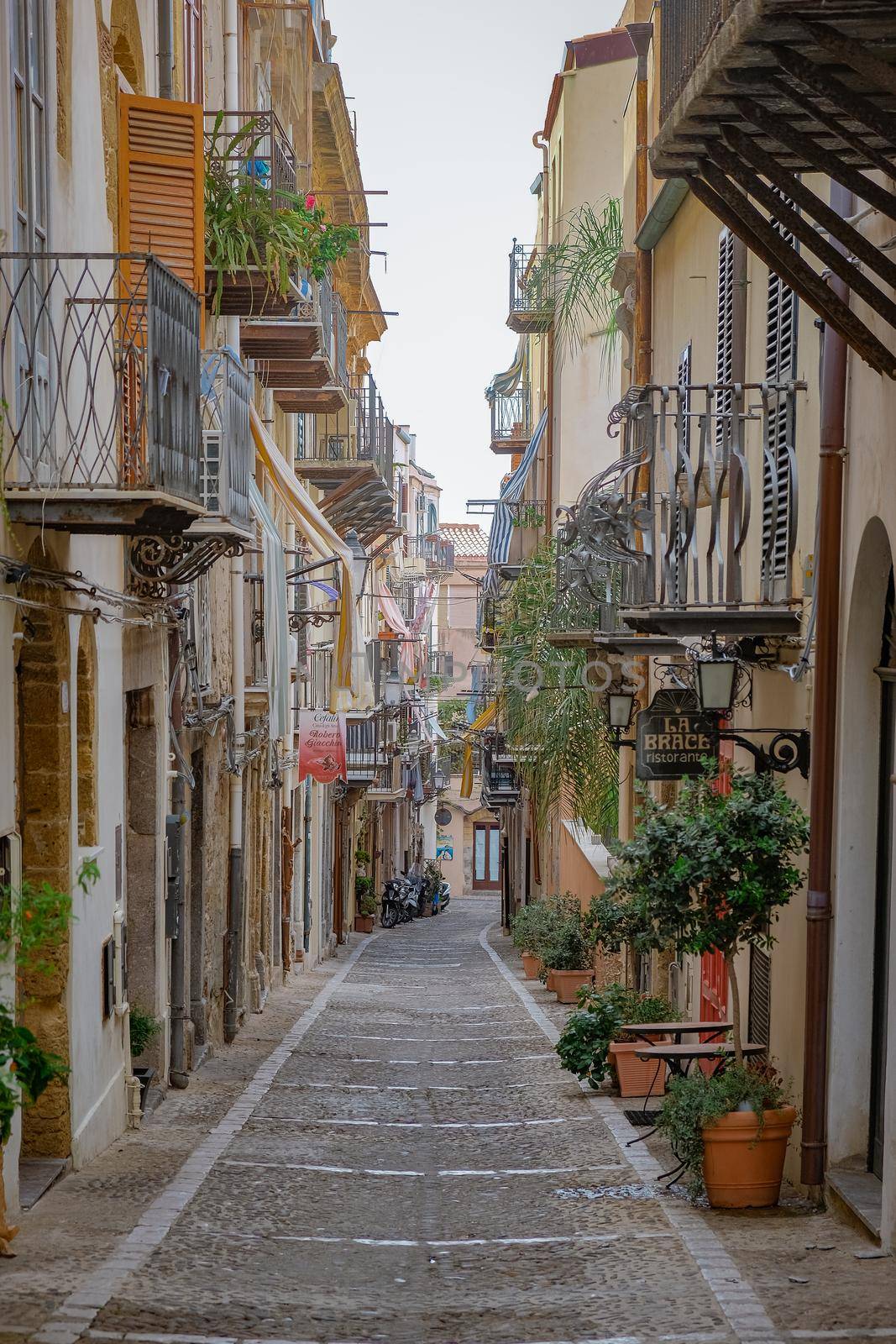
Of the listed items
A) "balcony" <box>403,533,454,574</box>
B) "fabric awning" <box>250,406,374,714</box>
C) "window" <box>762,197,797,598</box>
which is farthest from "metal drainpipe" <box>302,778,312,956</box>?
"balcony" <box>403,533,454,574</box>

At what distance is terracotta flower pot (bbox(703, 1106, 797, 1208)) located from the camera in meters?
9.06

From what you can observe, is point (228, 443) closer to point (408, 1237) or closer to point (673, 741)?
point (673, 741)

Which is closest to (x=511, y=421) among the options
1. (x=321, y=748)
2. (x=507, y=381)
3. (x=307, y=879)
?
(x=507, y=381)

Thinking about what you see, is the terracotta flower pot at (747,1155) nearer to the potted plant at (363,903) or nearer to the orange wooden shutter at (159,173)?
the orange wooden shutter at (159,173)

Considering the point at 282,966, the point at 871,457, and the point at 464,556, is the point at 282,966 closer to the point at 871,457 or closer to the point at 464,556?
the point at 871,457

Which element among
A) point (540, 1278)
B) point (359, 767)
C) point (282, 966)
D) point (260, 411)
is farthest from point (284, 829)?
point (540, 1278)

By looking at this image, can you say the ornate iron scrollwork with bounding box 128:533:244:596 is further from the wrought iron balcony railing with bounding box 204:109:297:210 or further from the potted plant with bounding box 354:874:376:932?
the potted plant with bounding box 354:874:376:932

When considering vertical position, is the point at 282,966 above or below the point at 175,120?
below

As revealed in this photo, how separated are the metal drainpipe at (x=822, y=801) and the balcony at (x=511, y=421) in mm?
30732

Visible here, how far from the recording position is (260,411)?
21.7m

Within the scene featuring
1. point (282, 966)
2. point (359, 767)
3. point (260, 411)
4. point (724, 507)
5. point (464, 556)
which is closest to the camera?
point (724, 507)

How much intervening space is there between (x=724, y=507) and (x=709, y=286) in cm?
187

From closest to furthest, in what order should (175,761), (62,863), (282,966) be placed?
(62,863) → (175,761) → (282,966)

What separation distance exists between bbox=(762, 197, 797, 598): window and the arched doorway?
4249 millimetres
